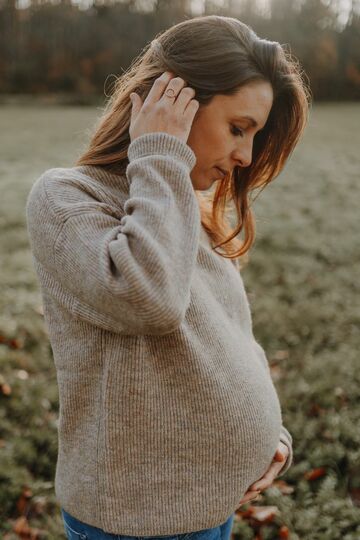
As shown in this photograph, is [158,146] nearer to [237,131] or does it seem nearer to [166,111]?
[166,111]

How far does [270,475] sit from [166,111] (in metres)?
1.13

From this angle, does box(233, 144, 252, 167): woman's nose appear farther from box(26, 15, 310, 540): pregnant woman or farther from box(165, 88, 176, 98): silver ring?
box(165, 88, 176, 98): silver ring

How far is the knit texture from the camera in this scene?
1.35 metres

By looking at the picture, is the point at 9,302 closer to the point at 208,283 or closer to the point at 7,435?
the point at 7,435

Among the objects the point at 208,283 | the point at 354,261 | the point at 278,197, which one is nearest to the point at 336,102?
the point at 278,197

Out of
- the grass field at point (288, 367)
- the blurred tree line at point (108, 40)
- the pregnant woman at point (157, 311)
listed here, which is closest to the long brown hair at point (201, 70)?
the pregnant woman at point (157, 311)

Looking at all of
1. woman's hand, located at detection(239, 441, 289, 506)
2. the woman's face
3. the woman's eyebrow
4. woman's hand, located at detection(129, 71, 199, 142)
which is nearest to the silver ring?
woman's hand, located at detection(129, 71, 199, 142)

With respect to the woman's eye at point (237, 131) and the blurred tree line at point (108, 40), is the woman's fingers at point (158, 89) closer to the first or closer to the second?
the woman's eye at point (237, 131)

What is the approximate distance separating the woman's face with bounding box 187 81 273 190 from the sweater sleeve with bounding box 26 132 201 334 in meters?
0.19

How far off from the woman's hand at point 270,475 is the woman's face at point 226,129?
881 millimetres

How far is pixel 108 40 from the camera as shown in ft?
102

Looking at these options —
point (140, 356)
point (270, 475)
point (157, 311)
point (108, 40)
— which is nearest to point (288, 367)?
point (270, 475)

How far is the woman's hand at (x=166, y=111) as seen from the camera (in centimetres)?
152

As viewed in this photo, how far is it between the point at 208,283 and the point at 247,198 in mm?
662
